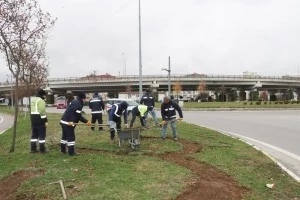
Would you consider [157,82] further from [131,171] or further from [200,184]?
[200,184]

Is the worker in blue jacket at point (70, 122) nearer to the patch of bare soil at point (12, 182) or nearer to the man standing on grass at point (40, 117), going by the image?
the man standing on grass at point (40, 117)

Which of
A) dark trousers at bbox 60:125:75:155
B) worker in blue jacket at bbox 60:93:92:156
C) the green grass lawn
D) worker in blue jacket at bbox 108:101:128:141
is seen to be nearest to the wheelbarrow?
the green grass lawn

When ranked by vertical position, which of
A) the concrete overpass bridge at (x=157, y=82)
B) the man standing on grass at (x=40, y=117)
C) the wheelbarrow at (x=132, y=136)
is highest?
the concrete overpass bridge at (x=157, y=82)

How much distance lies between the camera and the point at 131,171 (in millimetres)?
8250

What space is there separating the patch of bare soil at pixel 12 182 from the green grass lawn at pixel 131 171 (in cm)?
15

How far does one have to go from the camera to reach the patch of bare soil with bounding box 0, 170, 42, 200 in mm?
7566

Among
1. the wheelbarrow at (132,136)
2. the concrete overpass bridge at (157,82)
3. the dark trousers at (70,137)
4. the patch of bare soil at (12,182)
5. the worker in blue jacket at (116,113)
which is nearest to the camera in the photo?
the patch of bare soil at (12,182)

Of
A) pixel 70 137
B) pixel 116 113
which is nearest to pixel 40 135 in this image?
pixel 70 137

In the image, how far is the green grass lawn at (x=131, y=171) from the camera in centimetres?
706

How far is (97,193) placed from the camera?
682 centimetres

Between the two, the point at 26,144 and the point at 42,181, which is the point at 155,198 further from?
the point at 26,144

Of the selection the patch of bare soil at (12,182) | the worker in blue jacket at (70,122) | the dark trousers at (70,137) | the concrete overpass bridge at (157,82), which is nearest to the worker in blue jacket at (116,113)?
the worker in blue jacket at (70,122)

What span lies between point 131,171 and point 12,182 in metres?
2.44

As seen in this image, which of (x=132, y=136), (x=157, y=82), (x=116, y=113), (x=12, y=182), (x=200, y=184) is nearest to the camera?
(x=200, y=184)
